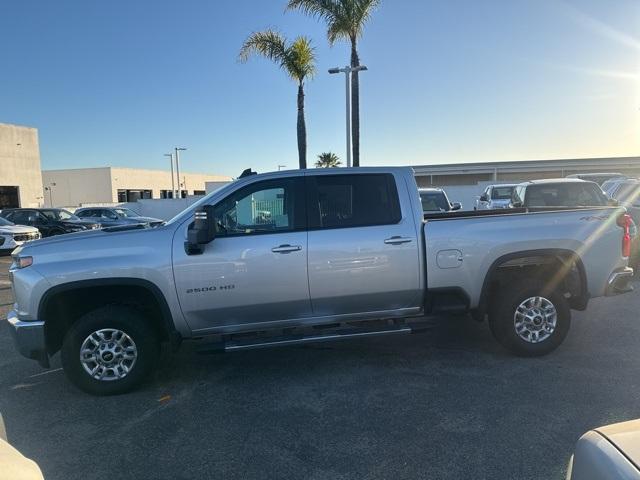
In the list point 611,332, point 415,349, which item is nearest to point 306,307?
point 415,349

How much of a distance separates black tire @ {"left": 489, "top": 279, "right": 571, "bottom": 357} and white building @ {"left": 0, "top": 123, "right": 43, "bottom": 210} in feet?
122

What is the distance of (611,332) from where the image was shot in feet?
18.8

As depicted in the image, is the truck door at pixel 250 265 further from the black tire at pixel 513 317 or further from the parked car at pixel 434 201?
the parked car at pixel 434 201

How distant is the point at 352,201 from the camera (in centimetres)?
474

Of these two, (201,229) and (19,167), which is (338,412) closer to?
(201,229)

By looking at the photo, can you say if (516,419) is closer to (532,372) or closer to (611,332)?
Answer: (532,372)

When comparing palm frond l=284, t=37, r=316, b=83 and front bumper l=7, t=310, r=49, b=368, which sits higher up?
palm frond l=284, t=37, r=316, b=83

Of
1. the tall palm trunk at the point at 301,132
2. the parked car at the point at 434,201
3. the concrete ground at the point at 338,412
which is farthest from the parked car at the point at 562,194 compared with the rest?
the tall palm trunk at the point at 301,132

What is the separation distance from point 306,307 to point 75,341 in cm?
213

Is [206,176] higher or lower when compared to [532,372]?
higher

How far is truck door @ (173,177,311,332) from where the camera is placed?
14.2 ft

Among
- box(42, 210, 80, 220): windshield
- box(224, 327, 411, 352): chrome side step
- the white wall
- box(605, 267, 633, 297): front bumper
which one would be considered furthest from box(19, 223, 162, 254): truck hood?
the white wall

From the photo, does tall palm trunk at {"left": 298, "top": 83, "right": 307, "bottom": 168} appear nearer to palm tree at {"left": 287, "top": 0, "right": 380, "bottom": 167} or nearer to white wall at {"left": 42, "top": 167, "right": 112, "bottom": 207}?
palm tree at {"left": 287, "top": 0, "right": 380, "bottom": 167}

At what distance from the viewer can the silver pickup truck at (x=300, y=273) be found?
13.9 ft
